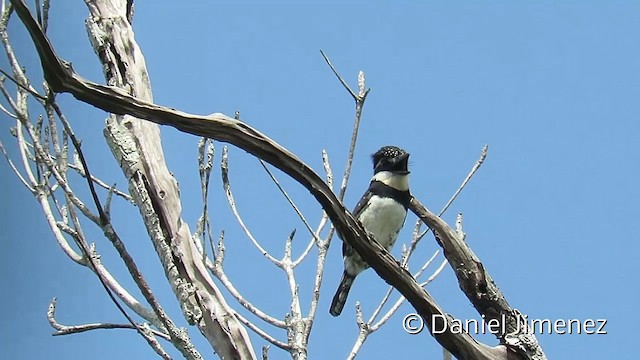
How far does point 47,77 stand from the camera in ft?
5.93

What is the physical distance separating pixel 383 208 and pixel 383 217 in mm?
60

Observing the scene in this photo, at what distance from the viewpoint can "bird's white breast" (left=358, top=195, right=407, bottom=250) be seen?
212 inches

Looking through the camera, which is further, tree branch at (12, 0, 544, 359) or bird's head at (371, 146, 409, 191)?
bird's head at (371, 146, 409, 191)

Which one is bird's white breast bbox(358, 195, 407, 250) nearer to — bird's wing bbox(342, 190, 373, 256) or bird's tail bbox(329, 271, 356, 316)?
bird's wing bbox(342, 190, 373, 256)

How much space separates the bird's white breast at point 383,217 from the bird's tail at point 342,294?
37cm

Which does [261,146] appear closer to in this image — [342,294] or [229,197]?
[229,197]

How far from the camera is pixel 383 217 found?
17.7 feet

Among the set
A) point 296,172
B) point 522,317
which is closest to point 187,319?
point 296,172

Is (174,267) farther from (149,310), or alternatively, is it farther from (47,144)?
(47,144)

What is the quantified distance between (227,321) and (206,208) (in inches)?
27.0

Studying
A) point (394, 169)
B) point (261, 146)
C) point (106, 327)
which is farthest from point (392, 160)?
point (261, 146)

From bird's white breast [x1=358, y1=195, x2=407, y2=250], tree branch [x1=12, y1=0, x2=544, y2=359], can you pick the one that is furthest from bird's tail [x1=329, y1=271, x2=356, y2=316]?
tree branch [x1=12, y1=0, x2=544, y2=359]

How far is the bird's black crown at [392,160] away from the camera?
546cm

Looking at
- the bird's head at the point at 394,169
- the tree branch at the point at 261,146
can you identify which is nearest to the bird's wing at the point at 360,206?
the bird's head at the point at 394,169
